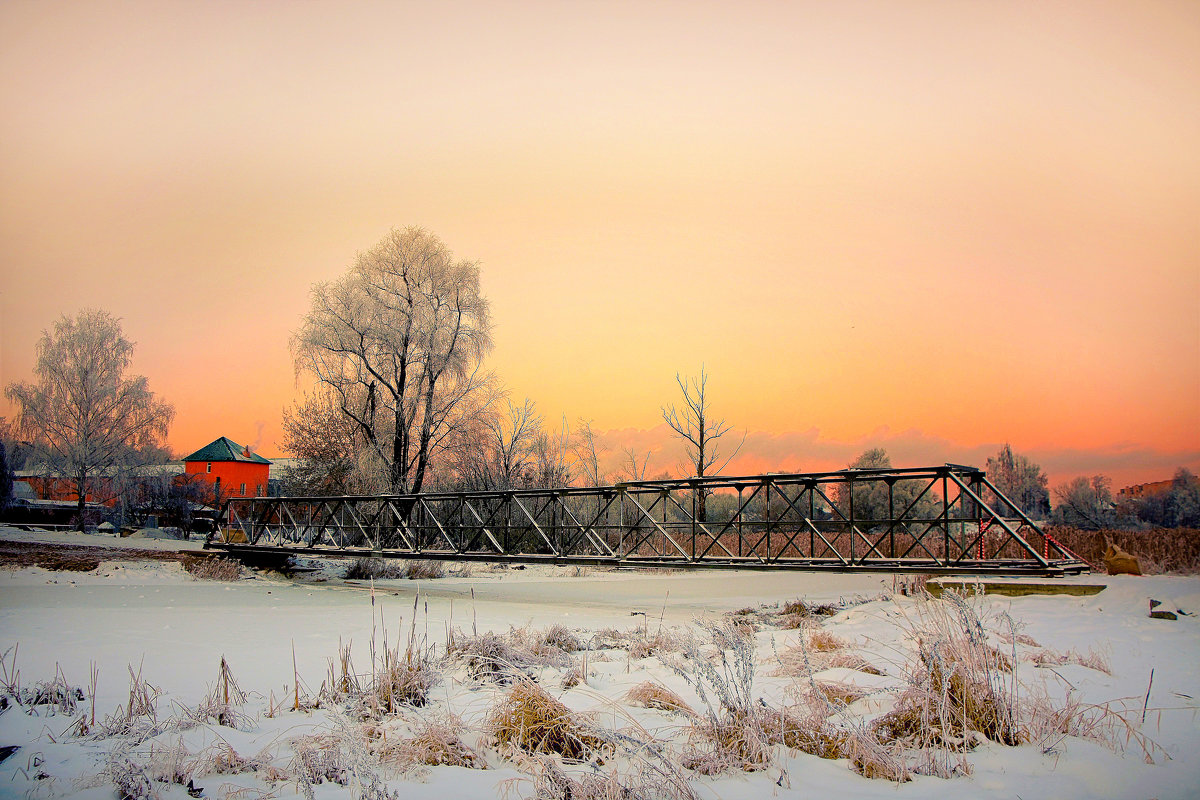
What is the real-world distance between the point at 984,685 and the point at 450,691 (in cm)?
478

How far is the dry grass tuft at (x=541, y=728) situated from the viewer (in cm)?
514

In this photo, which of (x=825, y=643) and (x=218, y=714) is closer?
(x=218, y=714)

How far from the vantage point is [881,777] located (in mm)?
4641

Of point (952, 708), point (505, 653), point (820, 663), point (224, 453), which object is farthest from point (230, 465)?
point (952, 708)

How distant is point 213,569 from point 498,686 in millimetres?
18951

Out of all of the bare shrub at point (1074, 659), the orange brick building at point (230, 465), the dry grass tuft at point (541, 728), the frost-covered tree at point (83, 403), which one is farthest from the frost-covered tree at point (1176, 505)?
the orange brick building at point (230, 465)

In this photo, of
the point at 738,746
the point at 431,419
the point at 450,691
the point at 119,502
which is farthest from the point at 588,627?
the point at 119,502

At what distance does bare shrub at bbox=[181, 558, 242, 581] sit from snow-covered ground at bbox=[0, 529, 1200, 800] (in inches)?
103

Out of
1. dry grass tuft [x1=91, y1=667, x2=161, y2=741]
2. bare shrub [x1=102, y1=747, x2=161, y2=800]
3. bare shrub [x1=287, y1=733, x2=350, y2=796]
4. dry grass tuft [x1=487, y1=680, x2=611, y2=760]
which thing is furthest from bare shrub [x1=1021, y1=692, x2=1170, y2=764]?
dry grass tuft [x1=91, y1=667, x2=161, y2=741]

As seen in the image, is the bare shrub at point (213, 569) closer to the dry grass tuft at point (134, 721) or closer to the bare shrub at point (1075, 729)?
the dry grass tuft at point (134, 721)

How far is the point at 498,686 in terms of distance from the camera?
6.93 meters

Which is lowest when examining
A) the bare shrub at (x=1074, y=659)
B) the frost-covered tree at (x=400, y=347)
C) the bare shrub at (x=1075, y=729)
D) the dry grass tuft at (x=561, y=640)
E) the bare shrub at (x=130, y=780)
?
the dry grass tuft at (x=561, y=640)

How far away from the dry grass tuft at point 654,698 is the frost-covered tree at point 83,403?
4057 cm

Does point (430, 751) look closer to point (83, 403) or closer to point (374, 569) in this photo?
point (374, 569)
